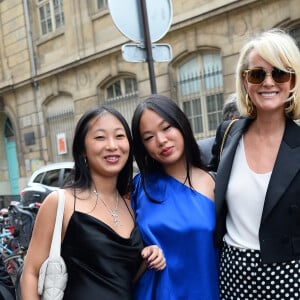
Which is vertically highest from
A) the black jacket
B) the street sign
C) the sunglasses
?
the street sign

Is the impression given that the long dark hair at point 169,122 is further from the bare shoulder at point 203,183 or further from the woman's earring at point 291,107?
the woman's earring at point 291,107

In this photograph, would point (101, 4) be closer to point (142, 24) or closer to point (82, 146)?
point (142, 24)

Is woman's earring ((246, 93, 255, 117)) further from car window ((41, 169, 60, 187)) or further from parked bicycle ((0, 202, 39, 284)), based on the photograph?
car window ((41, 169, 60, 187))

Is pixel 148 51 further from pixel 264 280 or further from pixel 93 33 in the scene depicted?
pixel 93 33

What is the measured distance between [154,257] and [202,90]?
27.9 feet

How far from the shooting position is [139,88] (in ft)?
36.8

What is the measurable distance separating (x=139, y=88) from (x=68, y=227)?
9.55 meters

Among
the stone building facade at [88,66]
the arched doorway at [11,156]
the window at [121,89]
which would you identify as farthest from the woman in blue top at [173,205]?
the arched doorway at [11,156]

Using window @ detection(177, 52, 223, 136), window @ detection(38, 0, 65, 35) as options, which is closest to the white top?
window @ detection(177, 52, 223, 136)

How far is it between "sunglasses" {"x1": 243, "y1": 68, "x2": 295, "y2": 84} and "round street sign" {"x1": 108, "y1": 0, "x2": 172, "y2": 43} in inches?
91.5

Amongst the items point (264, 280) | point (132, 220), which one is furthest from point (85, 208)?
point (264, 280)

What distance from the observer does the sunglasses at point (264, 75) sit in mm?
1839

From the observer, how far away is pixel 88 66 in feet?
41.5

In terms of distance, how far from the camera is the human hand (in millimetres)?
1897
